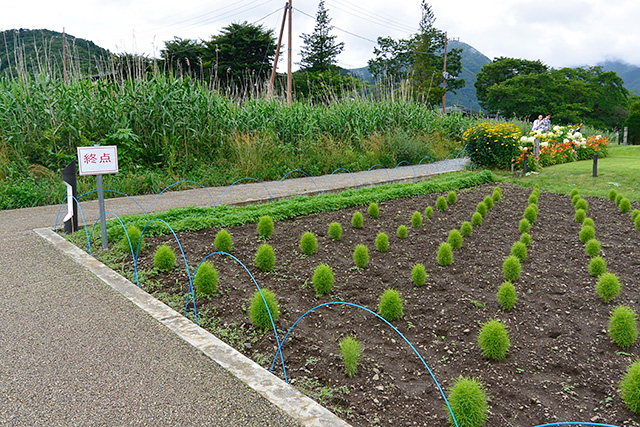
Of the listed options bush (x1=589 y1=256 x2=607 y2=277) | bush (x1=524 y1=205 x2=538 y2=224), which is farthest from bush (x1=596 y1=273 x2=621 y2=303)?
bush (x1=524 y1=205 x2=538 y2=224)

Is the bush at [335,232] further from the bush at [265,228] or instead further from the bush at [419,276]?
the bush at [419,276]

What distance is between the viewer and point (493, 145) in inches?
468

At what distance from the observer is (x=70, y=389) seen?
2.47 meters

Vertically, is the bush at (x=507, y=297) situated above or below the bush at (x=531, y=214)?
below

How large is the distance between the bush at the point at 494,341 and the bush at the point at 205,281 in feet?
6.92

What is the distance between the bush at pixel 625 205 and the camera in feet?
22.3

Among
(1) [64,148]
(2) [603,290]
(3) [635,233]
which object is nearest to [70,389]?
(2) [603,290]

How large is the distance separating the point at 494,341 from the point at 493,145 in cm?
1009

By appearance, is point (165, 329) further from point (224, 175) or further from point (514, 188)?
point (514, 188)

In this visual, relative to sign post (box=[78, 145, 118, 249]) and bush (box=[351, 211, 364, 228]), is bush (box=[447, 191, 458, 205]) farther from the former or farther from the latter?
sign post (box=[78, 145, 118, 249])

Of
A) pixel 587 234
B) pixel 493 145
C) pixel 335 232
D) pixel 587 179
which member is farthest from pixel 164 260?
pixel 493 145

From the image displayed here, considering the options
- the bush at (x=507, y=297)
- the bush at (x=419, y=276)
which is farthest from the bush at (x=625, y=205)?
the bush at (x=419, y=276)

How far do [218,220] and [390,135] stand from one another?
875 cm

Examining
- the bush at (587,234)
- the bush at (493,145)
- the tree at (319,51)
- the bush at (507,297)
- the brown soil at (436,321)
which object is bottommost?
the brown soil at (436,321)
